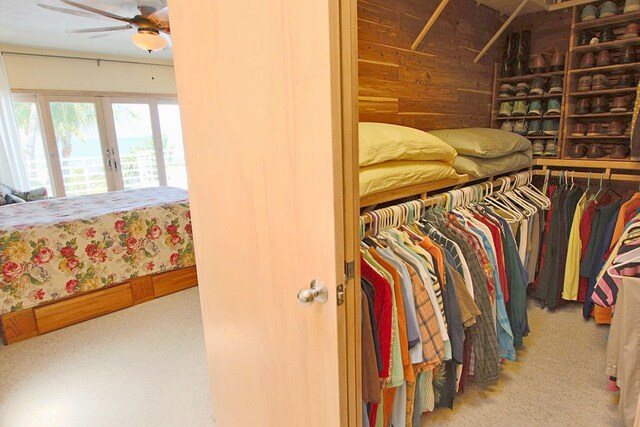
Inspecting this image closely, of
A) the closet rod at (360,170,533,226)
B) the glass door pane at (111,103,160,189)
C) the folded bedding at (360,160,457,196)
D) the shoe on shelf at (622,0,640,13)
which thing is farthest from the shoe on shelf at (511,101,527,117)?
the glass door pane at (111,103,160,189)

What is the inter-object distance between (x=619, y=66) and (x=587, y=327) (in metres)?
1.75

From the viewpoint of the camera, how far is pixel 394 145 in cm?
138

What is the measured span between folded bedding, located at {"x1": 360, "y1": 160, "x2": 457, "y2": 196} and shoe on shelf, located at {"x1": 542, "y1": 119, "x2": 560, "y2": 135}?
1.67m

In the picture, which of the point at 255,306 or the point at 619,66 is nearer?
the point at 255,306

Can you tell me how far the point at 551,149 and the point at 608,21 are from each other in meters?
0.90

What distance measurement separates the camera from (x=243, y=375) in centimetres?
122

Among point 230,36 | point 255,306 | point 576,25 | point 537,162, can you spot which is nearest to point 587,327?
point 537,162

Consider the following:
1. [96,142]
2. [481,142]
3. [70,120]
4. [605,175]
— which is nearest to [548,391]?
[481,142]

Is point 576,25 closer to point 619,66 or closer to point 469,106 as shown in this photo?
point 619,66

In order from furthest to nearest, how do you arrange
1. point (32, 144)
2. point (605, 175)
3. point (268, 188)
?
point (32, 144)
point (605, 175)
point (268, 188)

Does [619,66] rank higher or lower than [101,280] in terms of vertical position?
higher

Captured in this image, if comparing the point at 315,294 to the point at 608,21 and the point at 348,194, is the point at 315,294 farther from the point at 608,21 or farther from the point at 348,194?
Answer: the point at 608,21

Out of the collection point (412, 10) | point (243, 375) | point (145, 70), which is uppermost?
point (145, 70)

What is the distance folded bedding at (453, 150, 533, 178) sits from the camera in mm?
1835
